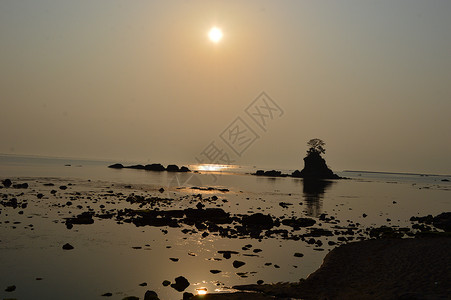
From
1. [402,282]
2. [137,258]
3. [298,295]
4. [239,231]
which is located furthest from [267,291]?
[239,231]

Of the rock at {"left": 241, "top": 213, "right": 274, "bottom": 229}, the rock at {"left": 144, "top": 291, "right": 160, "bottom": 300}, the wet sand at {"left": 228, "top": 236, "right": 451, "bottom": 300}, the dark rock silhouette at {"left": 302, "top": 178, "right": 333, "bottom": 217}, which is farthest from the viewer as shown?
the dark rock silhouette at {"left": 302, "top": 178, "right": 333, "bottom": 217}

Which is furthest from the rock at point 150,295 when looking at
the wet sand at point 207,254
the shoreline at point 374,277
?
the shoreline at point 374,277

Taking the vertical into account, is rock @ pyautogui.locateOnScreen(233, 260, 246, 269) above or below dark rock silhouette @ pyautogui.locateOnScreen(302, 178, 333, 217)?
below

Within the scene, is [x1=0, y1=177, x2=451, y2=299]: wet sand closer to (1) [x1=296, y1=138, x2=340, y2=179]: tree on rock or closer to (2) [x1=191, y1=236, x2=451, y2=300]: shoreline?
(2) [x1=191, y1=236, x2=451, y2=300]: shoreline

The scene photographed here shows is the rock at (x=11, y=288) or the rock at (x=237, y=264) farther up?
the rock at (x=237, y=264)

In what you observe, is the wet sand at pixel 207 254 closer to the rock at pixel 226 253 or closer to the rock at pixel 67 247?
the rock at pixel 226 253

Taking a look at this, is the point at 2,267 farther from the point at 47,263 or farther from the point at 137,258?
the point at 137,258

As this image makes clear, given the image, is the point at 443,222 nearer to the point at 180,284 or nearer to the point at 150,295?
the point at 180,284

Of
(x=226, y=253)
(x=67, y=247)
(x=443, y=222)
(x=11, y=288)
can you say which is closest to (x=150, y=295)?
(x=11, y=288)

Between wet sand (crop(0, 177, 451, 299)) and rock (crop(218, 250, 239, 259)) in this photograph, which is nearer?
wet sand (crop(0, 177, 451, 299))

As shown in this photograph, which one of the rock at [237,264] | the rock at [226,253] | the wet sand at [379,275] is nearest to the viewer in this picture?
the wet sand at [379,275]

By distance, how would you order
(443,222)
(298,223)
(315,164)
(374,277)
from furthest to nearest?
(315,164) < (443,222) < (298,223) < (374,277)

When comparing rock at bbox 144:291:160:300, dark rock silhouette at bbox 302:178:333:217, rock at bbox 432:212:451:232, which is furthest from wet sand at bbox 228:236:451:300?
dark rock silhouette at bbox 302:178:333:217

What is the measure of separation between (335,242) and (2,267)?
80.1 feet
